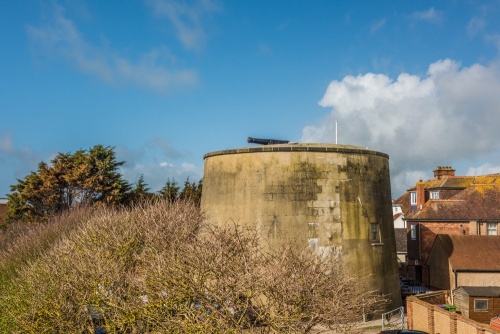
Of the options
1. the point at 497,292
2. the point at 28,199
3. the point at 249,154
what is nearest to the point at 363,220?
the point at 249,154

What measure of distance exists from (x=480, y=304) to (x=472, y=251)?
20.4ft

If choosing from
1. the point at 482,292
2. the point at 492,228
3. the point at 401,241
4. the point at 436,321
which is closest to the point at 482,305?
the point at 482,292

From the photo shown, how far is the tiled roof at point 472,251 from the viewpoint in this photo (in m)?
27.6

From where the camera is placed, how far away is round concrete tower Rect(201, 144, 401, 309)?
2067 cm

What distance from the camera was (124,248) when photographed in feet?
54.6

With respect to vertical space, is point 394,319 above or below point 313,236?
below

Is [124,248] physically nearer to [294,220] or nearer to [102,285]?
[102,285]

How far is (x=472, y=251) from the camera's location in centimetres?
2844

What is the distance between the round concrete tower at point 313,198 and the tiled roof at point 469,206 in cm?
1395

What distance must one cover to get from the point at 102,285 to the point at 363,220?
12428mm

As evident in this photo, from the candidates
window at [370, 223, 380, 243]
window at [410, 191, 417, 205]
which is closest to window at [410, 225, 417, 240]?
window at [370, 223, 380, 243]

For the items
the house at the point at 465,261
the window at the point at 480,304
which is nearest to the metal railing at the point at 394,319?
the window at the point at 480,304

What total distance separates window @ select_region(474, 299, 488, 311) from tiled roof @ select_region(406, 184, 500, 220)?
37.9 ft

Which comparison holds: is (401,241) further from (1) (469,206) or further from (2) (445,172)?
(1) (469,206)
